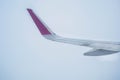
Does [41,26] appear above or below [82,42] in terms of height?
above

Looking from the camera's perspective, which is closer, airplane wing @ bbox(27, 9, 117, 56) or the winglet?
airplane wing @ bbox(27, 9, 117, 56)

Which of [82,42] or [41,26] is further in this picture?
[41,26]

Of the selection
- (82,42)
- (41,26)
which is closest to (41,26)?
(41,26)

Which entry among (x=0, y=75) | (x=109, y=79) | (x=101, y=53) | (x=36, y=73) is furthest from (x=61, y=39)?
(x=109, y=79)

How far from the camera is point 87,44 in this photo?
7.63 ft

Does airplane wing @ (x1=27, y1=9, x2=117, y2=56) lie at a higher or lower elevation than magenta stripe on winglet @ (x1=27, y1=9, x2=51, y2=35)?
lower

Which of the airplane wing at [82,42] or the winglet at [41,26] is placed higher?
the winglet at [41,26]

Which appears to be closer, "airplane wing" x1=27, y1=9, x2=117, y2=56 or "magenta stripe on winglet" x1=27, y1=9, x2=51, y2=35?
"airplane wing" x1=27, y1=9, x2=117, y2=56

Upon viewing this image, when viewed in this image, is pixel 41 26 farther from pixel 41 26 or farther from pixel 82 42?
pixel 82 42

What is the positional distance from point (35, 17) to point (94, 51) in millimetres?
1212

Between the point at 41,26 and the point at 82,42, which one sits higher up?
the point at 41,26

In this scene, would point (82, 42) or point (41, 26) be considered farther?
point (41, 26)

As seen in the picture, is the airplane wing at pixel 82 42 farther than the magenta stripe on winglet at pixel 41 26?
No

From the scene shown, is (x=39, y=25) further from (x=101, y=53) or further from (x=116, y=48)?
(x=116, y=48)
